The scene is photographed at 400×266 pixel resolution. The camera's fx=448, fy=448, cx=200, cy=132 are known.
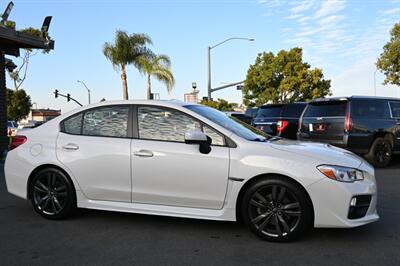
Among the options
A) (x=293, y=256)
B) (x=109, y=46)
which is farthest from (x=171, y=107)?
(x=109, y=46)

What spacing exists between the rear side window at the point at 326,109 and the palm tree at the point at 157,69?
18.2 m

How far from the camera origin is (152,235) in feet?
16.4

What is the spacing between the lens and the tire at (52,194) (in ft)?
18.1

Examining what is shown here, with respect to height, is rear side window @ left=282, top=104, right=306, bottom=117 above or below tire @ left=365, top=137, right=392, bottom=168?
above

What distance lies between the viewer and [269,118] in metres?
13.4

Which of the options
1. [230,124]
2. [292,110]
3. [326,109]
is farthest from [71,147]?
[292,110]

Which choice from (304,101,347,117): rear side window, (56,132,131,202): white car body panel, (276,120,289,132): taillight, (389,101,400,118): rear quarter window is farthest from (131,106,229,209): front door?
(276,120,289,132): taillight

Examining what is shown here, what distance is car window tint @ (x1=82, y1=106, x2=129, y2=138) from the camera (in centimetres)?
543

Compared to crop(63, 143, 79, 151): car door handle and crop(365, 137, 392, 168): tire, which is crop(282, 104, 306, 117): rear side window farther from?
crop(63, 143, 79, 151): car door handle

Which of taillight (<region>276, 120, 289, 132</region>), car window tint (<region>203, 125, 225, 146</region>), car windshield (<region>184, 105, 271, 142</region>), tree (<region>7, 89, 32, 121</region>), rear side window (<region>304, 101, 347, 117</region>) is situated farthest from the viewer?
tree (<region>7, 89, 32, 121</region>)

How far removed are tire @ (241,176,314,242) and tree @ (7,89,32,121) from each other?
57195 millimetres

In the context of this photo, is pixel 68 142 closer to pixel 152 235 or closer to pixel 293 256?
pixel 152 235

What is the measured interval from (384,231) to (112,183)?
10.4 ft

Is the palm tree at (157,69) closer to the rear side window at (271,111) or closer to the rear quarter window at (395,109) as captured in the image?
the rear side window at (271,111)
